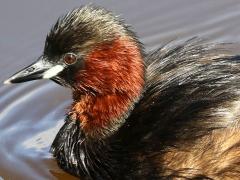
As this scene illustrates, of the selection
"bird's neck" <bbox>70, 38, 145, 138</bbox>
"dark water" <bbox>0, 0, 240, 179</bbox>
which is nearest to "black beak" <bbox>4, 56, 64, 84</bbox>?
"bird's neck" <bbox>70, 38, 145, 138</bbox>

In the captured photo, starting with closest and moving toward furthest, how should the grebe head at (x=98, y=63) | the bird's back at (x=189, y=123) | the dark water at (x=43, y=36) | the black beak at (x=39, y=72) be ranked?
the bird's back at (x=189, y=123), the grebe head at (x=98, y=63), the black beak at (x=39, y=72), the dark water at (x=43, y=36)

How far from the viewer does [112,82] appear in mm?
5926

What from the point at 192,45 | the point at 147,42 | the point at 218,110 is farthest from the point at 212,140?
the point at 147,42

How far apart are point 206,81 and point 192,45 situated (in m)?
0.57

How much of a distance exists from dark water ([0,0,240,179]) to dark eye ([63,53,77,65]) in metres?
0.97

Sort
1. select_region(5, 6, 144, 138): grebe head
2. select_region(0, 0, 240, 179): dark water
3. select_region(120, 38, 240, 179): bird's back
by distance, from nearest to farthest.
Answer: select_region(120, 38, 240, 179): bird's back, select_region(5, 6, 144, 138): grebe head, select_region(0, 0, 240, 179): dark water

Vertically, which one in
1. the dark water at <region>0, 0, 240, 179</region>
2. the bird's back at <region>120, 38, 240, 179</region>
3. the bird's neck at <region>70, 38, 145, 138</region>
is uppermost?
the dark water at <region>0, 0, 240, 179</region>

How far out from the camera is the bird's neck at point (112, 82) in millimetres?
5914

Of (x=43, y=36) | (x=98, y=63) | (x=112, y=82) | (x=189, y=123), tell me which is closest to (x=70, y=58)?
(x=98, y=63)

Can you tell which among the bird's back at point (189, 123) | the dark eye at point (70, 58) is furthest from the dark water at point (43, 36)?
the bird's back at point (189, 123)

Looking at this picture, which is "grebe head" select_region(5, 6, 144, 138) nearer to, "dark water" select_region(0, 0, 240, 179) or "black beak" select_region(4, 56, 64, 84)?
"black beak" select_region(4, 56, 64, 84)

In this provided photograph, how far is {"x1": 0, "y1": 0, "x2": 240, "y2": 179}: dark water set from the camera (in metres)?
6.87

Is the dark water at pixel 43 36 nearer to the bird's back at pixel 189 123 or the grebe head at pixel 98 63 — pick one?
the grebe head at pixel 98 63

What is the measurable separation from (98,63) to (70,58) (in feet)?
0.68
